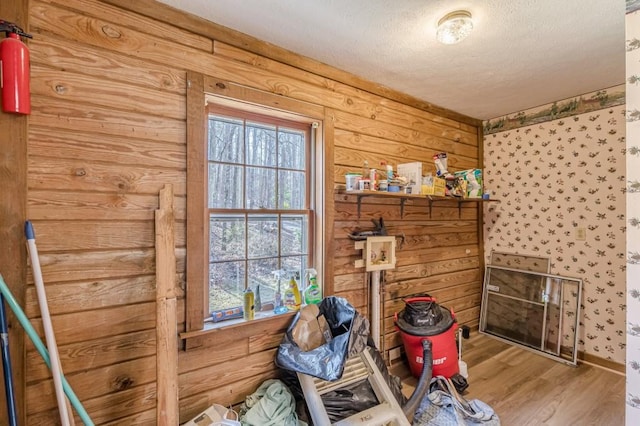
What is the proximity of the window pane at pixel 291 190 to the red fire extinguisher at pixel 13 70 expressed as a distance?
1.32 meters

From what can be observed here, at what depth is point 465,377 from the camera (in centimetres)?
244

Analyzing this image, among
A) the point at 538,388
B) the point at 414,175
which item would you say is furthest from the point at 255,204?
the point at 538,388

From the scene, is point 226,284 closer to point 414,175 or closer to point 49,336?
point 49,336

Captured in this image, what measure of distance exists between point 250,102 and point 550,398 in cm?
300

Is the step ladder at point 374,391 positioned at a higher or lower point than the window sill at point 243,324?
lower

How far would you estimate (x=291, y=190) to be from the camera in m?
2.20

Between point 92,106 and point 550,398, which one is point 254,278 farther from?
point 550,398

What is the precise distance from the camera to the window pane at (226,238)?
6.15 ft

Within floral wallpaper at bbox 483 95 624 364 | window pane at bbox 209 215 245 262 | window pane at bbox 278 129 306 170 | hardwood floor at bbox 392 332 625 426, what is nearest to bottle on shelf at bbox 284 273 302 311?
window pane at bbox 209 215 245 262

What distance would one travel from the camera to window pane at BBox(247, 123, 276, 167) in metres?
2.02

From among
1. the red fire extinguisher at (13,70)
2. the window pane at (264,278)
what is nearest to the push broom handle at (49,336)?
the red fire extinguisher at (13,70)

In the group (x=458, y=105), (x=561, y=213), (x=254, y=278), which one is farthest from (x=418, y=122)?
(x=254, y=278)

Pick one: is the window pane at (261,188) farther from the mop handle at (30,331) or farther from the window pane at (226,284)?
the mop handle at (30,331)

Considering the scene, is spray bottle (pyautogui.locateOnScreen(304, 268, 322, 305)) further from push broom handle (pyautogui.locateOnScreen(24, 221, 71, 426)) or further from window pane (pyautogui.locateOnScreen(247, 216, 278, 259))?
push broom handle (pyautogui.locateOnScreen(24, 221, 71, 426))
